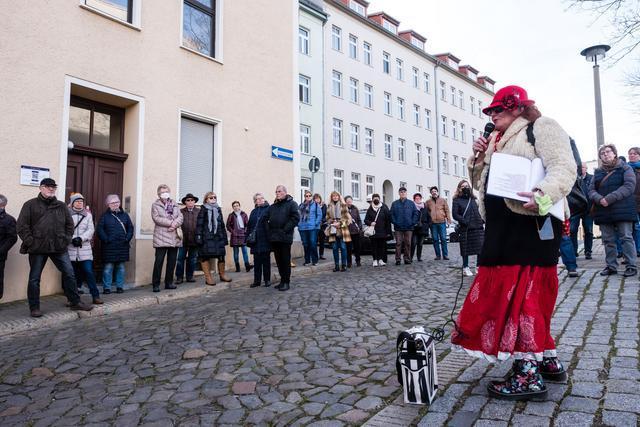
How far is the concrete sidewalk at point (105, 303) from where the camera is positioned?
6.81 meters

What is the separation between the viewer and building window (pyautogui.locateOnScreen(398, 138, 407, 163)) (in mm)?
37500

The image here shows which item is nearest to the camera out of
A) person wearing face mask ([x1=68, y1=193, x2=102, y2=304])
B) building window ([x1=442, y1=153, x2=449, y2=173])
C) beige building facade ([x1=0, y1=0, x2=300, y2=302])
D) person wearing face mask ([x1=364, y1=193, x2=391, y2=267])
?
person wearing face mask ([x1=68, y1=193, x2=102, y2=304])

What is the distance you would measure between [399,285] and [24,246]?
5969 mm

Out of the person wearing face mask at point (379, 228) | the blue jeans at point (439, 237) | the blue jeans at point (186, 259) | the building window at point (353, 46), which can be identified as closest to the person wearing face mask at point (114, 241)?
the blue jeans at point (186, 259)

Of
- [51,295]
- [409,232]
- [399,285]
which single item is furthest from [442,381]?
[409,232]

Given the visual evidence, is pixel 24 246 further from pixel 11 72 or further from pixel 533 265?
pixel 533 265

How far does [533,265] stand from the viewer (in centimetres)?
319

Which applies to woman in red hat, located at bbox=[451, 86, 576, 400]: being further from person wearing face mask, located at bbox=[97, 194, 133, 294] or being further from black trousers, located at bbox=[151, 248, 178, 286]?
person wearing face mask, located at bbox=[97, 194, 133, 294]

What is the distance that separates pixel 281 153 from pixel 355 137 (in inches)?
776

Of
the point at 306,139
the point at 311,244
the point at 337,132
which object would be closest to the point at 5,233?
the point at 311,244

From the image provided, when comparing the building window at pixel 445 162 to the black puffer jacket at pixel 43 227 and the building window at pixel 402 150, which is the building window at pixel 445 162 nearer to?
the building window at pixel 402 150

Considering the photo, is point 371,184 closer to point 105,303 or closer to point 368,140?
point 368,140

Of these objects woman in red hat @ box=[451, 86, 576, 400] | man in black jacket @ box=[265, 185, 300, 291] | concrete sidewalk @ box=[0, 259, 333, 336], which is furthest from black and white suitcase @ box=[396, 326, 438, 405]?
man in black jacket @ box=[265, 185, 300, 291]

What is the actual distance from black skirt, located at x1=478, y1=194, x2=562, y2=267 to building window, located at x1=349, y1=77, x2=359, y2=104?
30380 millimetres
